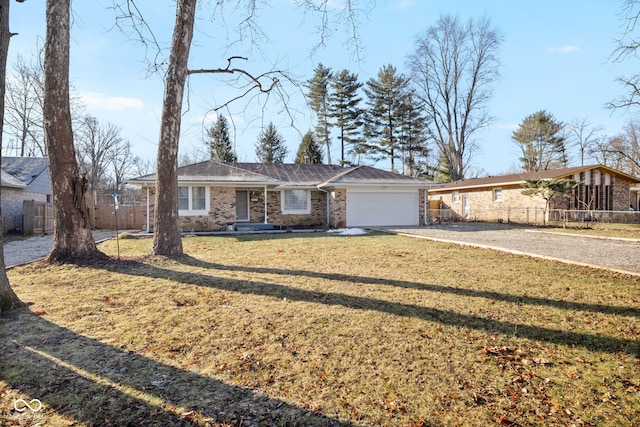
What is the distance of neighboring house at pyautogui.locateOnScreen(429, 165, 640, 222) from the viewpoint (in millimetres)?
20250

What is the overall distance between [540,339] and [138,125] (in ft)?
38.6

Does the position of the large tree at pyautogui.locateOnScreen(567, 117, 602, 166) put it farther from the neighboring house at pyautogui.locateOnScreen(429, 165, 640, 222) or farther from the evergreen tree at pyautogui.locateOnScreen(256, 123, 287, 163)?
the evergreen tree at pyautogui.locateOnScreen(256, 123, 287, 163)

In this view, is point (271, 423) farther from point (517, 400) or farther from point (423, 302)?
point (423, 302)

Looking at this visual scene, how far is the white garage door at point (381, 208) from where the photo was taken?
17.5 meters

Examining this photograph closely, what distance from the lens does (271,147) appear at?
3450cm

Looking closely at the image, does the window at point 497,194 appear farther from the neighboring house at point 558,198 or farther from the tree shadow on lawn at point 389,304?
the tree shadow on lawn at point 389,304

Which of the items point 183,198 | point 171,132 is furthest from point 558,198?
point 171,132

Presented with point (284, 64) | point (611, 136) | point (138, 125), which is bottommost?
point (138, 125)

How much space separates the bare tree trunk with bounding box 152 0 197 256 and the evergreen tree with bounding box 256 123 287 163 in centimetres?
2598

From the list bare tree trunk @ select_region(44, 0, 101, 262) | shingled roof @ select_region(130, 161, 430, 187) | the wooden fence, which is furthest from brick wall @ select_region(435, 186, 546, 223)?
the wooden fence

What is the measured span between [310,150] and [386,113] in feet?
27.9

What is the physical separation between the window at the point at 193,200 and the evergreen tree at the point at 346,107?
18961 mm

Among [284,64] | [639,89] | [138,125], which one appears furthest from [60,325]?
[639,89]

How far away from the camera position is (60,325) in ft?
12.8
